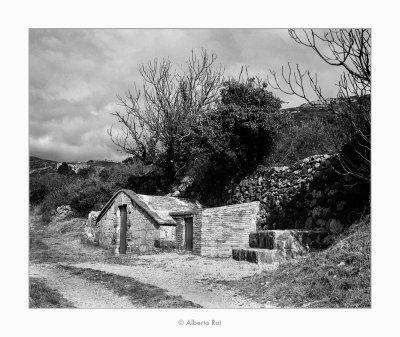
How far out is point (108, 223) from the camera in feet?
64.3

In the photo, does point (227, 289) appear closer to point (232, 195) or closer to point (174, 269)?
point (174, 269)

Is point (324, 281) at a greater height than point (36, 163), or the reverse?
point (36, 163)

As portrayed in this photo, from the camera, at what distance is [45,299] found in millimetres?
7168

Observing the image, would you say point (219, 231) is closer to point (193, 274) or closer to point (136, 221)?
point (193, 274)

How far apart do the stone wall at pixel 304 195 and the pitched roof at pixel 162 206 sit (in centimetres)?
241

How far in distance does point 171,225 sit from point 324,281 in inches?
364

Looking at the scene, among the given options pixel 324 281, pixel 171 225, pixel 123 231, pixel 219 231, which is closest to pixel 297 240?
pixel 219 231

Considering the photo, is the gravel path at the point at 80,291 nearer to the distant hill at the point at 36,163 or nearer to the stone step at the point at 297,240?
the distant hill at the point at 36,163

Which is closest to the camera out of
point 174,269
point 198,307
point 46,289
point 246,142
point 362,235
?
point 198,307

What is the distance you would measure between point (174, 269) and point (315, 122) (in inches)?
439

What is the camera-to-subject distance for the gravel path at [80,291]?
24.1ft

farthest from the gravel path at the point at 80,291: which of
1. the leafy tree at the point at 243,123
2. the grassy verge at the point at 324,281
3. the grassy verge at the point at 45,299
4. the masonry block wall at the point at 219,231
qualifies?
the leafy tree at the point at 243,123

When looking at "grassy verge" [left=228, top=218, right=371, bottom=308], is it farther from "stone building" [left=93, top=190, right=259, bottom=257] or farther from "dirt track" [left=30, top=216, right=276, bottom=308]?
"stone building" [left=93, top=190, right=259, bottom=257]

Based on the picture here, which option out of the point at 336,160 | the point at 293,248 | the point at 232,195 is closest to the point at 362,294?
the point at 293,248
